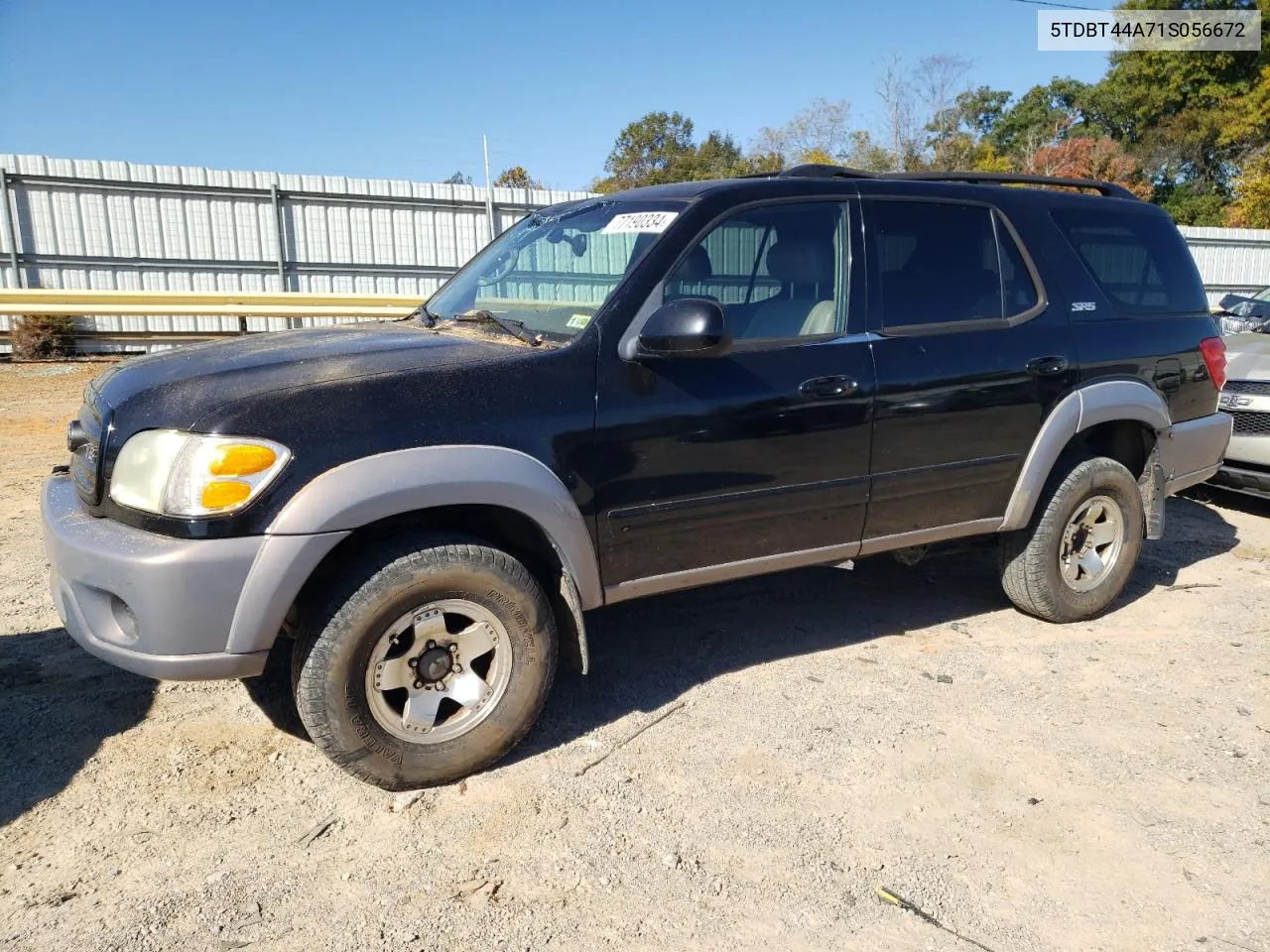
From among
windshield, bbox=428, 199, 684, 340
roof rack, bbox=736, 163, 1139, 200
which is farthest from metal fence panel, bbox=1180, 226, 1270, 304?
windshield, bbox=428, 199, 684, 340

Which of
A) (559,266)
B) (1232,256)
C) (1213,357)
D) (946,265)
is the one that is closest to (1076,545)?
(1213,357)

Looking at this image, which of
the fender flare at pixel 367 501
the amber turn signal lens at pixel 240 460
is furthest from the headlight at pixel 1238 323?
the amber turn signal lens at pixel 240 460

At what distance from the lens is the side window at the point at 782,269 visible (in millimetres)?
3539

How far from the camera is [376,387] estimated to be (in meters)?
2.83

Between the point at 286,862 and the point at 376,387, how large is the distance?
54.2 inches

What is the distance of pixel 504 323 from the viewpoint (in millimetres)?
3498

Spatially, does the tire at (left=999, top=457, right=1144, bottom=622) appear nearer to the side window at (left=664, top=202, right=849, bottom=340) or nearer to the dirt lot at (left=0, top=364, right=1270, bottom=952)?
the dirt lot at (left=0, top=364, right=1270, bottom=952)

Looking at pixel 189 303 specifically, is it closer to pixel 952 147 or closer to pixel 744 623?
pixel 744 623

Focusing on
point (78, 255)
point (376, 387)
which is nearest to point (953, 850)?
point (376, 387)

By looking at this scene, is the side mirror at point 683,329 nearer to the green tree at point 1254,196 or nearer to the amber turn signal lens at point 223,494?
the amber turn signal lens at point 223,494

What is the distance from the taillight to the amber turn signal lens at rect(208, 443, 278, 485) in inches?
175

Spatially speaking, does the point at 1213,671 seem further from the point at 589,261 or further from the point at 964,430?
the point at 589,261

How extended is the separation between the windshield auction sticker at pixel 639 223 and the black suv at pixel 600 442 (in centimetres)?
2

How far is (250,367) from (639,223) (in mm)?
1486
